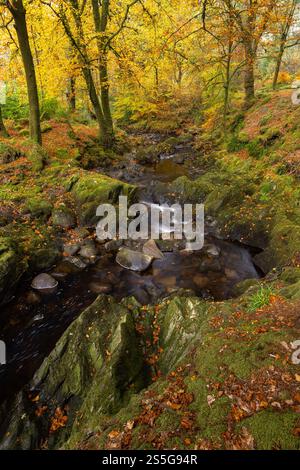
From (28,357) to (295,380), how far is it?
5163 millimetres

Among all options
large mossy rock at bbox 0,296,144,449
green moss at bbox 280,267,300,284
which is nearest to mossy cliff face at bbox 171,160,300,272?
green moss at bbox 280,267,300,284

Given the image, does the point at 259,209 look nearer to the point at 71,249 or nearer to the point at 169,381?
the point at 71,249

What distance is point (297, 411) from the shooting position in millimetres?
3086

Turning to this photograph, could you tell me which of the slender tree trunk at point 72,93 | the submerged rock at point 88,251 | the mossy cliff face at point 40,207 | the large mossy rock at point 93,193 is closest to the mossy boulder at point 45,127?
→ the mossy cliff face at point 40,207

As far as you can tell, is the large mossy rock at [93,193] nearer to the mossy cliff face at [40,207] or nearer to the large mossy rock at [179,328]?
the mossy cliff face at [40,207]

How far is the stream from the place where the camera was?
641 centimetres

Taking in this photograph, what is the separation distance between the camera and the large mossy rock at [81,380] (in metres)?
4.43

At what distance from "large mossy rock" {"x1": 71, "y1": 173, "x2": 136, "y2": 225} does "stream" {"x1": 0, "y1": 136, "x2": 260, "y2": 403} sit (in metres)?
1.61

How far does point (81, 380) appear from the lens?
5016 millimetres

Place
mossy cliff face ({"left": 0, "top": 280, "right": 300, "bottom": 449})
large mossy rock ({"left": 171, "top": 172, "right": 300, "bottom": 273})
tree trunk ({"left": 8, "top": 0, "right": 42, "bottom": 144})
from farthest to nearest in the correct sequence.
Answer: tree trunk ({"left": 8, "top": 0, "right": 42, "bottom": 144}) < large mossy rock ({"left": 171, "top": 172, "right": 300, "bottom": 273}) < mossy cliff face ({"left": 0, "top": 280, "right": 300, "bottom": 449})

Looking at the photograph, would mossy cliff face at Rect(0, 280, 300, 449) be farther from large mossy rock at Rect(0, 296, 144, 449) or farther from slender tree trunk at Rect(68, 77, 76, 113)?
slender tree trunk at Rect(68, 77, 76, 113)

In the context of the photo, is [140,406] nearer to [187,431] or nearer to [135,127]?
[187,431]

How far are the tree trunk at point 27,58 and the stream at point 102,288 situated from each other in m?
7.20

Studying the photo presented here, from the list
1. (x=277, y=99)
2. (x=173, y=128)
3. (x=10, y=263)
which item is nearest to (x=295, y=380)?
(x=10, y=263)
